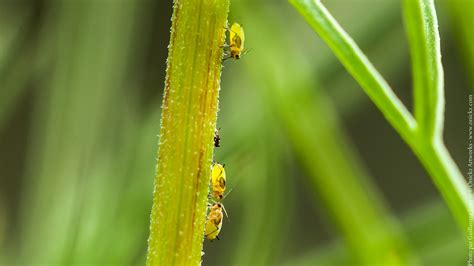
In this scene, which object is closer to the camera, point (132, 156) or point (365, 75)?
point (365, 75)

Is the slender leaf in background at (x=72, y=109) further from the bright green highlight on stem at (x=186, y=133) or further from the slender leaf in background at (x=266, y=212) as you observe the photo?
the bright green highlight on stem at (x=186, y=133)

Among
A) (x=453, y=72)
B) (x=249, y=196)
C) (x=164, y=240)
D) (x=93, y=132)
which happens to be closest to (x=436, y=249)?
(x=249, y=196)

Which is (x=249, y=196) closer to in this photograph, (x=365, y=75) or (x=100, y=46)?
(x=100, y=46)

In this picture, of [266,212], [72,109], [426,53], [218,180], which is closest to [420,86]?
[426,53]

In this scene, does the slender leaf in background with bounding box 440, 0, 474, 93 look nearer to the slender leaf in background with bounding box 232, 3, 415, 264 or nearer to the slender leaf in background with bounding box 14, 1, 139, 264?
the slender leaf in background with bounding box 232, 3, 415, 264

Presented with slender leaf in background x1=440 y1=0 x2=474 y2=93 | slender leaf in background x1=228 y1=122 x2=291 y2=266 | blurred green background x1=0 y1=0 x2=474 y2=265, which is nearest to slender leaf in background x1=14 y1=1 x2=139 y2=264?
blurred green background x1=0 y1=0 x2=474 y2=265

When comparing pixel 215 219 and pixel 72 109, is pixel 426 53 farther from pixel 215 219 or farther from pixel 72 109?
pixel 72 109

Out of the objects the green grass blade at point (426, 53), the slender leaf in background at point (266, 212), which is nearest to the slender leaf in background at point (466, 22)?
the slender leaf in background at point (266, 212)

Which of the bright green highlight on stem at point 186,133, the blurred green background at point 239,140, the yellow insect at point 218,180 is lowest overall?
the bright green highlight on stem at point 186,133
